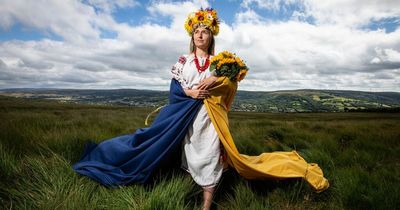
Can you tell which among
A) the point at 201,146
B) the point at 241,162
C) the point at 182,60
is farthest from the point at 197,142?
the point at 182,60

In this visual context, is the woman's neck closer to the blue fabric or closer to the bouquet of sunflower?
the bouquet of sunflower

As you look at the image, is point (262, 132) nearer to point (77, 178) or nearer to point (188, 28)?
point (188, 28)

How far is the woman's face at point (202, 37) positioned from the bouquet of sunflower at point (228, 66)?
46 centimetres

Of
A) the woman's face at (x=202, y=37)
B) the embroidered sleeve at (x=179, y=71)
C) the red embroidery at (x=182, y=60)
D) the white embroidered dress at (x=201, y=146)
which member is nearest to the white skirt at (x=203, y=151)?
the white embroidered dress at (x=201, y=146)

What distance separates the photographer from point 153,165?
385 cm

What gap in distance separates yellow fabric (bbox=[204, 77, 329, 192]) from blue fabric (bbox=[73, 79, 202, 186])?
10.7 inches

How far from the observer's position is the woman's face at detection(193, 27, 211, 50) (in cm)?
426

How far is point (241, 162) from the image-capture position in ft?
12.4

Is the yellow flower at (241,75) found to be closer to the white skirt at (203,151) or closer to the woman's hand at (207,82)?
the woman's hand at (207,82)

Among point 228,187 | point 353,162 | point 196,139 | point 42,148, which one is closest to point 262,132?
point 353,162

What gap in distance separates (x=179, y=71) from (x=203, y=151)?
1.26 m

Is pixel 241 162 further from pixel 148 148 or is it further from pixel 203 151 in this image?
pixel 148 148

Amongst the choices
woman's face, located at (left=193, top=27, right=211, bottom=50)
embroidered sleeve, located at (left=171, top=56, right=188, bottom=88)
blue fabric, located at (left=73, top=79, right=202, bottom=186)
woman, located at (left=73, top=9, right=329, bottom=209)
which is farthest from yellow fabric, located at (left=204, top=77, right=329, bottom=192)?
woman's face, located at (left=193, top=27, right=211, bottom=50)

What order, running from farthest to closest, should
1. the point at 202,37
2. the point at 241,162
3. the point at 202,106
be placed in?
the point at 202,37
the point at 202,106
the point at 241,162
